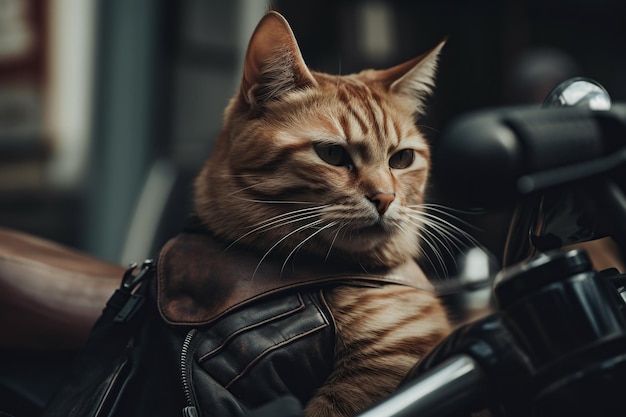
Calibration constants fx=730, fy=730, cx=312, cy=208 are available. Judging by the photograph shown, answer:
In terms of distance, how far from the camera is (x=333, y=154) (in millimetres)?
921

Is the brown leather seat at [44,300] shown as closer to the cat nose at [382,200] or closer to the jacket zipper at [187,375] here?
the jacket zipper at [187,375]

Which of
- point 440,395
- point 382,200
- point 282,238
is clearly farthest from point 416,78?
point 440,395

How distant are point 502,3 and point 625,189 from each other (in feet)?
11.4

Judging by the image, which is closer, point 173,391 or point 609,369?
point 609,369

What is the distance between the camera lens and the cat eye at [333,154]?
917 millimetres

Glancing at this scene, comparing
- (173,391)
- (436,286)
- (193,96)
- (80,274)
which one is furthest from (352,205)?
(193,96)

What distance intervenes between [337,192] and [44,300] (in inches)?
19.3

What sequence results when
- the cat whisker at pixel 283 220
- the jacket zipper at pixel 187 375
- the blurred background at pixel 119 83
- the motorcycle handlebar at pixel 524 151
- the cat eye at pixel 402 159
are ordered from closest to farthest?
the motorcycle handlebar at pixel 524 151 < the jacket zipper at pixel 187 375 < the cat whisker at pixel 283 220 < the cat eye at pixel 402 159 < the blurred background at pixel 119 83

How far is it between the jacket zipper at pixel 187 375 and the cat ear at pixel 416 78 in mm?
456

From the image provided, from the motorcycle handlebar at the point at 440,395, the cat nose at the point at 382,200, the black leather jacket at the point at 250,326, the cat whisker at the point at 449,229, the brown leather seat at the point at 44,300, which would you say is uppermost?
the cat nose at the point at 382,200

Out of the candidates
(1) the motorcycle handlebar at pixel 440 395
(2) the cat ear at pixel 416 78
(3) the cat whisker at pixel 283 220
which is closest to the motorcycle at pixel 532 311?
(1) the motorcycle handlebar at pixel 440 395

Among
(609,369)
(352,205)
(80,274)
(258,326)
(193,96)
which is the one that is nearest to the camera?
(609,369)

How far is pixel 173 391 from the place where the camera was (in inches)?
32.9

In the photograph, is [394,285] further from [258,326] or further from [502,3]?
[502,3]
